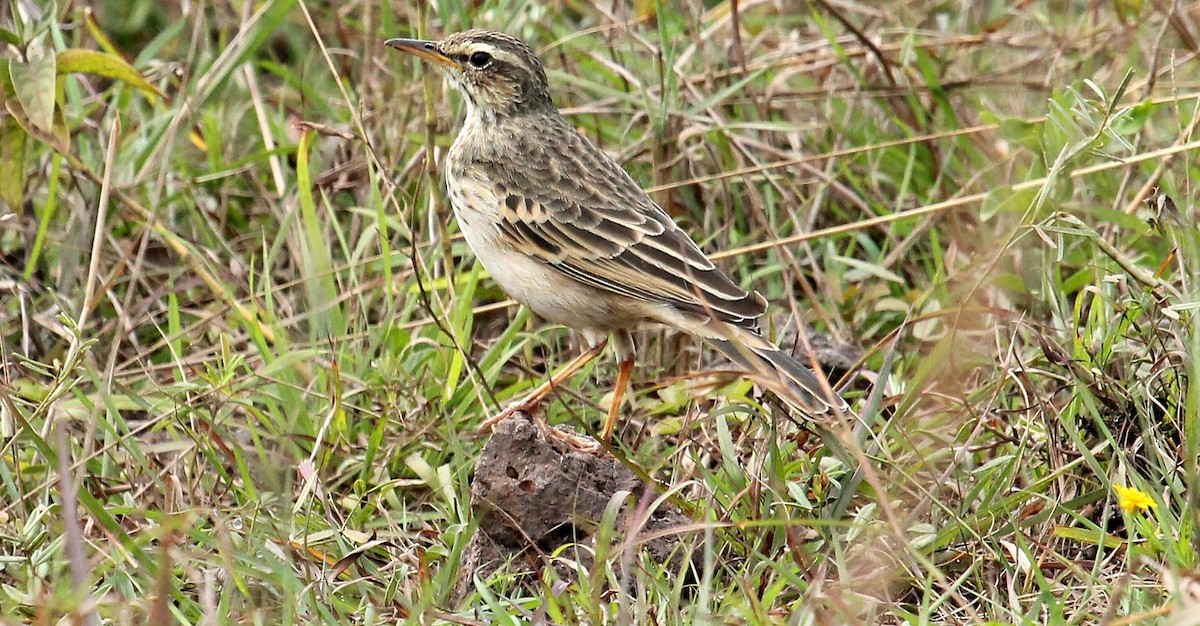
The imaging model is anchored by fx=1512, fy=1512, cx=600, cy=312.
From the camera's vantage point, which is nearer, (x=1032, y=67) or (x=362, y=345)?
(x=362, y=345)

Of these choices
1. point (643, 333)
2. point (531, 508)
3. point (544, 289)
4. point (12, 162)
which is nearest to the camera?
point (531, 508)

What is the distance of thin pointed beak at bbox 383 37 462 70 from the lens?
19.6 feet

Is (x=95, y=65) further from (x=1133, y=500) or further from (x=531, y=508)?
(x=1133, y=500)

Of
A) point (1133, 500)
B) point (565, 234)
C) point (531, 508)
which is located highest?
point (565, 234)

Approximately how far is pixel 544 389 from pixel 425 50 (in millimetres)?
1564

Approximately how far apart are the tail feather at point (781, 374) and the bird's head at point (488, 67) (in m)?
1.52

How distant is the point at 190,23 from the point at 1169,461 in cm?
583

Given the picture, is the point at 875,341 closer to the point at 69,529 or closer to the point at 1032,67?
the point at 1032,67

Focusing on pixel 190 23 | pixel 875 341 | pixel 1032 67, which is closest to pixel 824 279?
pixel 875 341

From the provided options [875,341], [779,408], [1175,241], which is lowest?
[875,341]

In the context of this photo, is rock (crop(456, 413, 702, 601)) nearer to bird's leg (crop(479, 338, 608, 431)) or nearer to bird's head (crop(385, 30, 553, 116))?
bird's leg (crop(479, 338, 608, 431))

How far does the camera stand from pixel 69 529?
310cm

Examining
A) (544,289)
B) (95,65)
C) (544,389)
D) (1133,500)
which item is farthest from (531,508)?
(95,65)

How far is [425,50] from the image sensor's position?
6.11m
